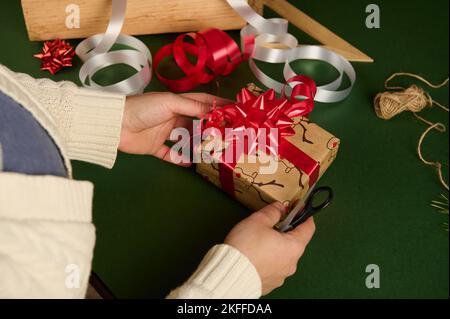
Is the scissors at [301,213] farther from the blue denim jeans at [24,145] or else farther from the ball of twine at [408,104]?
the blue denim jeans at [24,145]

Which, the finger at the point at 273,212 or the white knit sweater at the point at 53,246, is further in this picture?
the finger at the point at 273,212

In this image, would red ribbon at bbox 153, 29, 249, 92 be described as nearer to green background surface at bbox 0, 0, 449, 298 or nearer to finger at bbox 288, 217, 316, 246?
green background surface at bbox 0, 0, 449, 298

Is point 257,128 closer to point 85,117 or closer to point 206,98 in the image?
point 206,98

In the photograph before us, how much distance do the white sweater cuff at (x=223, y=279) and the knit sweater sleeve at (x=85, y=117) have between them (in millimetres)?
281

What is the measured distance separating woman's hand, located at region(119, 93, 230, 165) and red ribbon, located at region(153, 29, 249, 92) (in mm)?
75

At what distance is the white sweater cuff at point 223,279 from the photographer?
0.74 m

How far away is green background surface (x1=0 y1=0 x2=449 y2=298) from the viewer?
2.81 feet

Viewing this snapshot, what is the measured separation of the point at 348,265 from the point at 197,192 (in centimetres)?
28

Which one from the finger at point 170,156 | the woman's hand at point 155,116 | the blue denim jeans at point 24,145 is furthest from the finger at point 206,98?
the blue denim jeans at point 24,145

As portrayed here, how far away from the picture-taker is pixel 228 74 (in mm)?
1076


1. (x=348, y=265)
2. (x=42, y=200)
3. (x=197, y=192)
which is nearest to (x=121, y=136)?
(x=197, y=192)

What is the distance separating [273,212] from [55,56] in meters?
0.56

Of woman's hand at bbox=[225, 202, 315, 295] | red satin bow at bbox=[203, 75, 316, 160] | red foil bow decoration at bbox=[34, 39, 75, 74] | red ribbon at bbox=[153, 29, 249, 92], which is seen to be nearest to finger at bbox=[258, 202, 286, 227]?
woman's hand at bbox=[225, 202, 315, 295]

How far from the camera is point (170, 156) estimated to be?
967 mm
